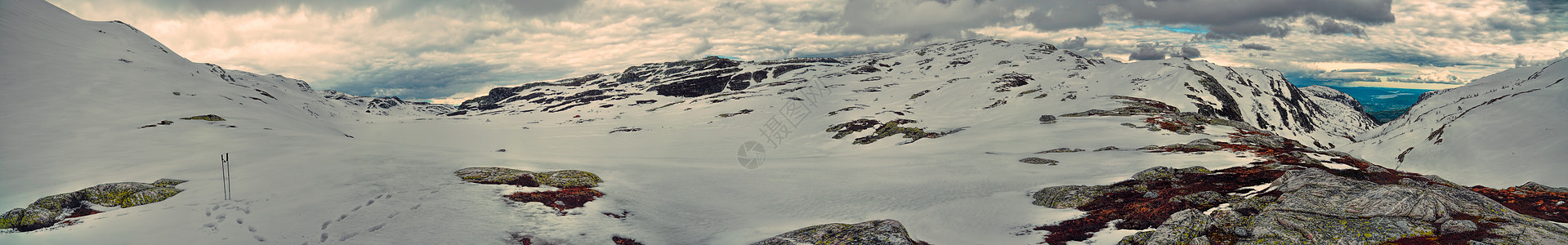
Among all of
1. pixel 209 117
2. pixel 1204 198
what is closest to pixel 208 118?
pixel 209 117

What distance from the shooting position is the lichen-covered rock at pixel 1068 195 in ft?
61.6

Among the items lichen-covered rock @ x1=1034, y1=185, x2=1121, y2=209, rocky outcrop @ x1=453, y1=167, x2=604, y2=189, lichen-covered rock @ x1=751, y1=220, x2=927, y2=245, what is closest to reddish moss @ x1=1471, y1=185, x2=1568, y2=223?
lichen-covered rock @ x1=1034, y1=185, x2=1121, y2=209

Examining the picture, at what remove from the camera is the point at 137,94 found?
134 feet

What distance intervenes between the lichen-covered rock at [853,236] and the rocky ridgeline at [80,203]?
18.5 m

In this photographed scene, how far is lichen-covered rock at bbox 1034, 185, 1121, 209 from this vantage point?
1877cm

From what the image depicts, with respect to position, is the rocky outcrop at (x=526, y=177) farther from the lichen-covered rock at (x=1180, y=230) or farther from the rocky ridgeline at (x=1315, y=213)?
the lichen-covered rock at (x=1180, y=230)

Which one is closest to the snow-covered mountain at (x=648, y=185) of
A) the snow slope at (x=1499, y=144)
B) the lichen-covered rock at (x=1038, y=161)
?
the lichen-covered rock at (x=1038, y=161)

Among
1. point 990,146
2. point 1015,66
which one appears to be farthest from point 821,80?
point 990,146

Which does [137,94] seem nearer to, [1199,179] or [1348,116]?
[1199,179]

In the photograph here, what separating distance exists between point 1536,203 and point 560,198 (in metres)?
26.2

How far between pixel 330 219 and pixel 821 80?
171701 mm

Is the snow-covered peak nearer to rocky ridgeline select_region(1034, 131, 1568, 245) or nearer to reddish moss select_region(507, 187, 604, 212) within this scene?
reddish moss select_region(507, 187, 604, 212)

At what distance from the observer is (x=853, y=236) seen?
1303 cm

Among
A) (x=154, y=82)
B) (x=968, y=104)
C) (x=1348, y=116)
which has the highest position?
(x=154, y=82)
